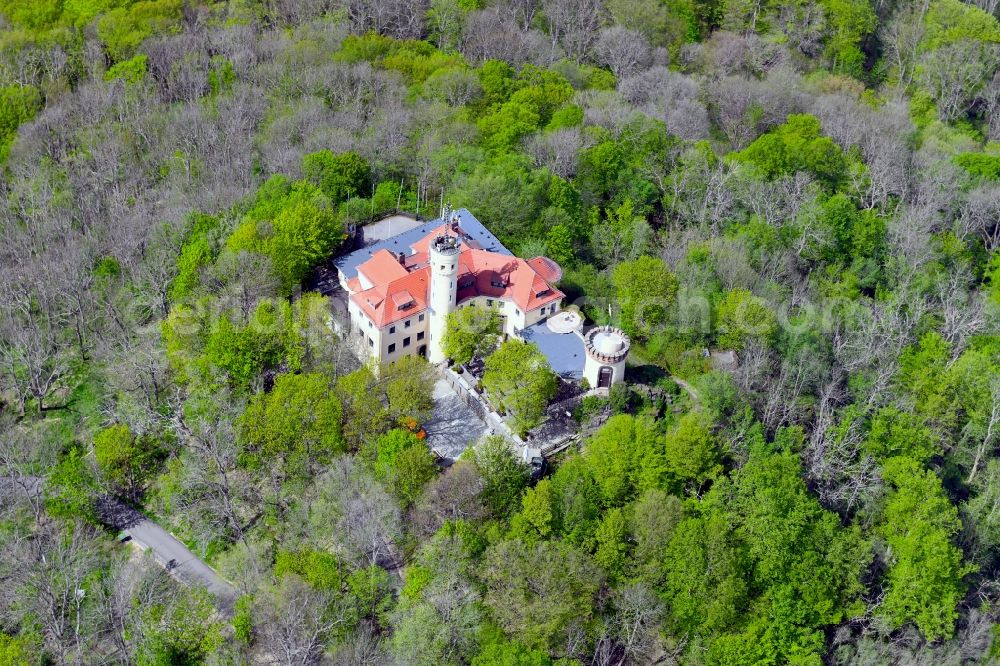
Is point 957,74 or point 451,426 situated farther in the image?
point 957,74

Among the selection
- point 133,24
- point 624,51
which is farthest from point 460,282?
point 133,24

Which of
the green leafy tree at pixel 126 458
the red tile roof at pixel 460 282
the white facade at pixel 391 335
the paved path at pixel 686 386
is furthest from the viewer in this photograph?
the paved path at pixel 686 386

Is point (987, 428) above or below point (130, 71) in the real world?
below

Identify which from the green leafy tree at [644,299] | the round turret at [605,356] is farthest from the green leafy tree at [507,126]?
the round turret at [605,356]

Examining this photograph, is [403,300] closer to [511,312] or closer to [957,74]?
[511,312]

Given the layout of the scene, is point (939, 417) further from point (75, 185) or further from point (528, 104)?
point (75, 185)

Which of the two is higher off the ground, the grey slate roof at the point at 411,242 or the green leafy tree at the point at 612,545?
the grey slate roof at the point at 411,242

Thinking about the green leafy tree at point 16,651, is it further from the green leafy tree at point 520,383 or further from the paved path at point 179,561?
the green leafy tree at point 520,383

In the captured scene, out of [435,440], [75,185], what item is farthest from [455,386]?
[75,185]
